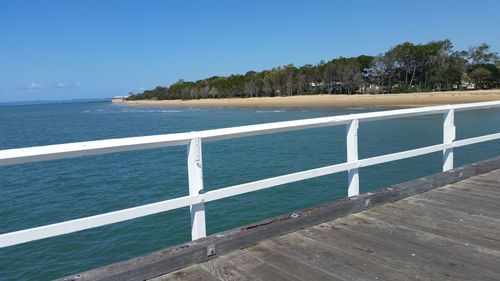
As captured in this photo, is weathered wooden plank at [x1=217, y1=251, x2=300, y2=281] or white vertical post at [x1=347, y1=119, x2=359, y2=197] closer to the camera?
weathered wooden plank at [x1=217, y1=251, x2=300, y2=281]

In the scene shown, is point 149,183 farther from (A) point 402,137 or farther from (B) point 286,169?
(A) point 402,137

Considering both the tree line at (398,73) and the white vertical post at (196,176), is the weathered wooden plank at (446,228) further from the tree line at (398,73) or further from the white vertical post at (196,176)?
the tree line at (398,73)

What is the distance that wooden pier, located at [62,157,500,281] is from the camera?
290 cm

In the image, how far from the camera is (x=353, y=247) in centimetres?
338

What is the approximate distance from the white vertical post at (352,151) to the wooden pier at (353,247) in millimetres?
167

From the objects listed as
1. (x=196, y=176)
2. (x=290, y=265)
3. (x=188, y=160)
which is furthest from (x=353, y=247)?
(x=188, y=160)

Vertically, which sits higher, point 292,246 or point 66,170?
point 292,246

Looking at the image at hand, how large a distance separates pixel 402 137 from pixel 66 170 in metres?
18.4

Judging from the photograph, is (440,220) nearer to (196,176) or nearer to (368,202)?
(368,202)

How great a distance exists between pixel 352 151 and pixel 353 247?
1230 millimetres

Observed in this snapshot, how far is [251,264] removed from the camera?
3080 millimetres

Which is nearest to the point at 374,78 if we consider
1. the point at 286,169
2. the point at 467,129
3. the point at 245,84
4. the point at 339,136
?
the point at 245,84

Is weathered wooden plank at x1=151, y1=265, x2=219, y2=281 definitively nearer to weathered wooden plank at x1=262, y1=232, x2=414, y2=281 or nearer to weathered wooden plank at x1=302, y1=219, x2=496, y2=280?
weathered wooden plank at x1=262, y1=232, x2=414, y2=281

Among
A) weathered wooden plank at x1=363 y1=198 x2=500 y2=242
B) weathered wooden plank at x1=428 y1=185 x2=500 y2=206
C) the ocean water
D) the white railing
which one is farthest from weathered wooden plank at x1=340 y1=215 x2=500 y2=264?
the ocean water
